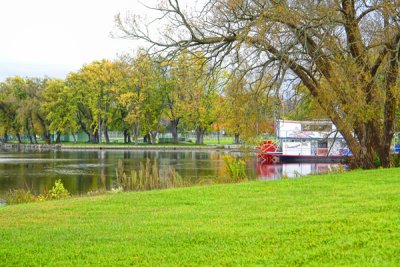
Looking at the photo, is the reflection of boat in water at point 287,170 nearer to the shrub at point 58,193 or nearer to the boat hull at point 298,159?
the boat hull at point 298,159

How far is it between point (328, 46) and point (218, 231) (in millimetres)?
11458

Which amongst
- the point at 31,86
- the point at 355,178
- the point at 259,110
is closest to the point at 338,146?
the point at 259,110

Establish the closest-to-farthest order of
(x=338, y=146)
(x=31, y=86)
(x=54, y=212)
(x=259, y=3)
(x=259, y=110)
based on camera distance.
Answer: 1. (x=54, y=212)
2. (x=259, y=3)
3. (x=259, y=110)
4. (x=338, y=146)
5. (x=31, y=86)

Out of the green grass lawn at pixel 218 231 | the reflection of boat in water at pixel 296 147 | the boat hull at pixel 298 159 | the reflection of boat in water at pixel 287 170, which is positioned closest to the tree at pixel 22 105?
the reflection of boat in water at pixel 296 147

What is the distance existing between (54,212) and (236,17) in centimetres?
1014

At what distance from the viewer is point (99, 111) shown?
7344 centimetres

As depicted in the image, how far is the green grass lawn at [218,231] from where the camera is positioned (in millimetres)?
5953

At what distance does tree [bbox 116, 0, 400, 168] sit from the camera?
53.9 feet

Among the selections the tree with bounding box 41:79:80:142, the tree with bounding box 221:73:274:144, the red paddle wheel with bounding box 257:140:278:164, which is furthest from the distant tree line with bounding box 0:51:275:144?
the tree with bounding box 221:73:274:144

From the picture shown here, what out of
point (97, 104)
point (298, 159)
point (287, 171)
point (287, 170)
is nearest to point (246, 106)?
point (287, 171)

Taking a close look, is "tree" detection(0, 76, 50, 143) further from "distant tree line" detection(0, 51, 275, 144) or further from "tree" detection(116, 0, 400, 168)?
"tree" detection(116, 0, 400, 168)

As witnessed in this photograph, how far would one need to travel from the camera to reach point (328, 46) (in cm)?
1711

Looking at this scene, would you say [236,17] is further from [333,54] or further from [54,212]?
[54,212]

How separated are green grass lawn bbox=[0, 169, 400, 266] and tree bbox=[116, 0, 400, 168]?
6026 millimetres
